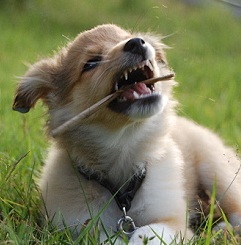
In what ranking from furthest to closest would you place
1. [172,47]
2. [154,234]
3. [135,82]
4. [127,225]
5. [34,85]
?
[172,47] → [34,85] → [135,82] → [127,225] → [154,234]

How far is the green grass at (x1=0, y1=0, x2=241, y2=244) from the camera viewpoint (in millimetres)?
3922

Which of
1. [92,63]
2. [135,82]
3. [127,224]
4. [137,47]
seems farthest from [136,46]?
[127,224]

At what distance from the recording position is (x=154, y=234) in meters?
3.47

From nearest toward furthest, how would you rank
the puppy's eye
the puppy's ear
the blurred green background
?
the puppy's eye → the puppy's ear → the blurred green background

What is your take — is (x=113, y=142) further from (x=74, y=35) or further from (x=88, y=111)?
(x=74, y=35)

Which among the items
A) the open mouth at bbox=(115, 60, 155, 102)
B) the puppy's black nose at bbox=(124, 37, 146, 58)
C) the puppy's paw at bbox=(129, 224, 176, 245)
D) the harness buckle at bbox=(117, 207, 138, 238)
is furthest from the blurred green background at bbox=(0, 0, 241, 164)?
the puppy's paw at bbox=(129, 224, 176, 245)

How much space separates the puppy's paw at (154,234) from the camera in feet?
11.2

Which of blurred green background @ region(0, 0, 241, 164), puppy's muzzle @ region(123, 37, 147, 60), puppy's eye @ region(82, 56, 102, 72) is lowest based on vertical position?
blurred green background @ region(0, 0, 241, 164)

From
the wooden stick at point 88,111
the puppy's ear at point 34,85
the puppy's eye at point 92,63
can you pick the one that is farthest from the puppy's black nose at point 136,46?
the puppy's ear at point 34,85

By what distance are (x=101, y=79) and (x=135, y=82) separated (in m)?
0.20

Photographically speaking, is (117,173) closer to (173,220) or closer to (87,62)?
(173,220)

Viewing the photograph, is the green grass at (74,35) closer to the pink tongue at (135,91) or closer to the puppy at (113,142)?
the puppy at (113,142)

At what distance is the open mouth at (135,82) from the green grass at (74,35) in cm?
36

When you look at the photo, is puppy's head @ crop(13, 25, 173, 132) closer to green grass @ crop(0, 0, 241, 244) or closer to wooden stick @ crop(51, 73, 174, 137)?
wooden stick @ crop(51, 73, 174, 137)
